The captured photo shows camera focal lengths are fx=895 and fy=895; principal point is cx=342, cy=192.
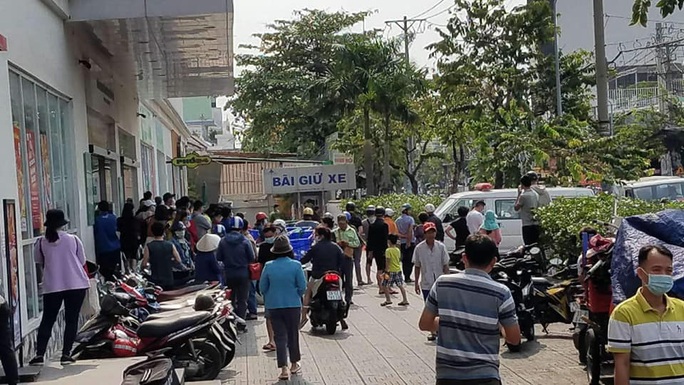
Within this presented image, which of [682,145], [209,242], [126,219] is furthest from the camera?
[682,145]

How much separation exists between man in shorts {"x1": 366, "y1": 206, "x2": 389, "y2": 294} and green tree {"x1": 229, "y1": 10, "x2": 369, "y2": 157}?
106ft

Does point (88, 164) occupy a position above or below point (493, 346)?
above

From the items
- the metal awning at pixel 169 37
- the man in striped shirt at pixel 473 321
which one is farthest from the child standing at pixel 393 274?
the man in striped shirt at pixel 473 321

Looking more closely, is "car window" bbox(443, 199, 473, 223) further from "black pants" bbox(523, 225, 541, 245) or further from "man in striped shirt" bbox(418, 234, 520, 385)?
"man in striped shirt" bbox(418, 234, 520, 385)

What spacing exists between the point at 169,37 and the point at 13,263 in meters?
7.13

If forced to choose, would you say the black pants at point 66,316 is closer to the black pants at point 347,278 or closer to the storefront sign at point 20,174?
the storefront sign at point 20,174

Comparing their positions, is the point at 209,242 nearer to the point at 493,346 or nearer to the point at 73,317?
the point at 73,317

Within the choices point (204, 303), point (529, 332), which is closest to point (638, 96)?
point (529, 332)

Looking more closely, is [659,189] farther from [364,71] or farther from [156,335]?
[156,335]

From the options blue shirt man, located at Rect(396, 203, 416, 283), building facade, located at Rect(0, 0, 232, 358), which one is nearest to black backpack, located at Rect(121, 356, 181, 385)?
building facade, located at Rect(0, 0, 232, 358)

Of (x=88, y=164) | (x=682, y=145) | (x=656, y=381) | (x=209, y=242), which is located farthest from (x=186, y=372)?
(x=682, y=145)

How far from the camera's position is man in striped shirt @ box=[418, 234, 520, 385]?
17.6 ft

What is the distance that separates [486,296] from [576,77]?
33.2m

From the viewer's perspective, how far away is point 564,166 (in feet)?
75.1
